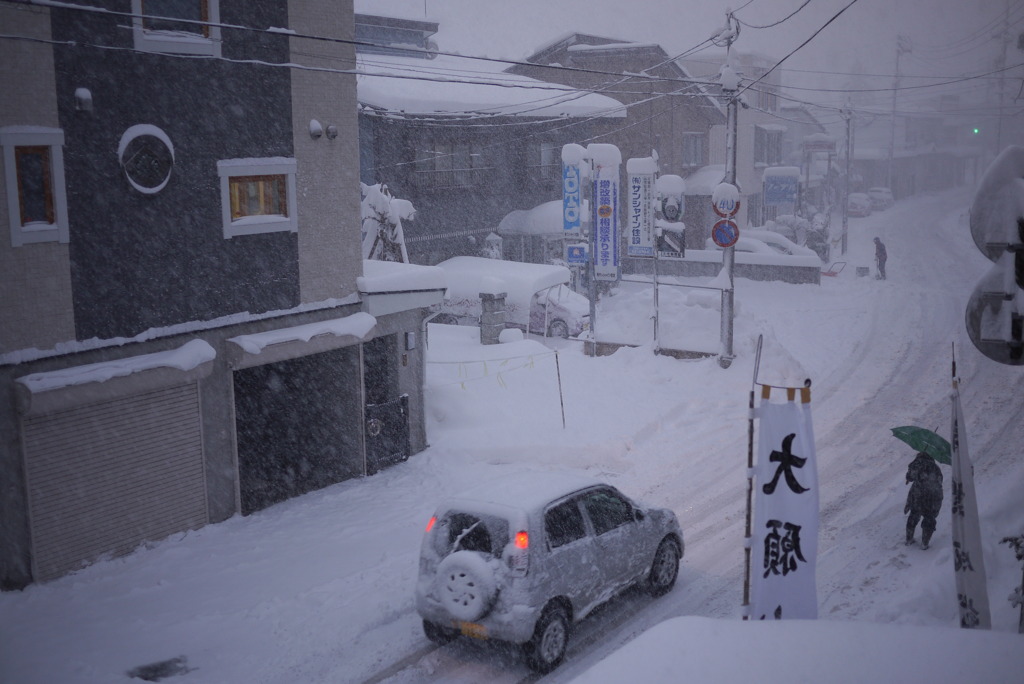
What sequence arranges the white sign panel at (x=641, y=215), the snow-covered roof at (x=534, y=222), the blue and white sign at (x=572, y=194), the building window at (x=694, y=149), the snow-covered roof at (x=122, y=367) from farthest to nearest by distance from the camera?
the building window at (x=694, y=149) < the snow-covered roof at (x=534, y=222) < the blue and white sign at (x=572, y=194) < the white sign panel at (x=641, y=215) < the snow-covered roof at (x=122, y=367)

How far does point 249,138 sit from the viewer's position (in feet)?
42.7

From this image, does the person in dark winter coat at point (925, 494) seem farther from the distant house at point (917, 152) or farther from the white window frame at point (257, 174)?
the distant house at point (917, 152)

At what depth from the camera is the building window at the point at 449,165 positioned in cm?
3128

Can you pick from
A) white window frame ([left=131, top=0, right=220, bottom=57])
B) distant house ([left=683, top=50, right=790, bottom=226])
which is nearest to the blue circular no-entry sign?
white window frame ([left=131, top=0, right=220, bottom=57])

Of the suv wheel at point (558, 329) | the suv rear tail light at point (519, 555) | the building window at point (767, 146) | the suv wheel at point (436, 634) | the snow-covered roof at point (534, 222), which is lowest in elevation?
the suv wheel at point (436, 634)

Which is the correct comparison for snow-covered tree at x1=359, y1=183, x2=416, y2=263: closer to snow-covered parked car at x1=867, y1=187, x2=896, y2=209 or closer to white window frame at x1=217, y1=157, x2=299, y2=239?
white window frame at x1=217, y1=157, x2=299, y2=239

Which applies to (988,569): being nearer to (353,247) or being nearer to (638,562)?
(638,562)

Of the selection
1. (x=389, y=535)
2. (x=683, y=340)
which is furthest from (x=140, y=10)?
(x=683, y=340)

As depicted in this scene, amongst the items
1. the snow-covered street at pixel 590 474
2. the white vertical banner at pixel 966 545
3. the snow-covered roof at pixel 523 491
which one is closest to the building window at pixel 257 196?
the snow-covered street at pixel 590 474

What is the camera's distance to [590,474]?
14883 millimetres

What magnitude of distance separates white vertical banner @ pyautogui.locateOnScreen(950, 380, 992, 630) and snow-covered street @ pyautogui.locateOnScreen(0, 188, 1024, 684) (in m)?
0.34

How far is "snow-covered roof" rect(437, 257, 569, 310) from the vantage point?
84.2 ft

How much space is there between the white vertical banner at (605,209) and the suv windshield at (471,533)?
49.3 feet

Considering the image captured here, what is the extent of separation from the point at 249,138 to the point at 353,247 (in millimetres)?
2749
